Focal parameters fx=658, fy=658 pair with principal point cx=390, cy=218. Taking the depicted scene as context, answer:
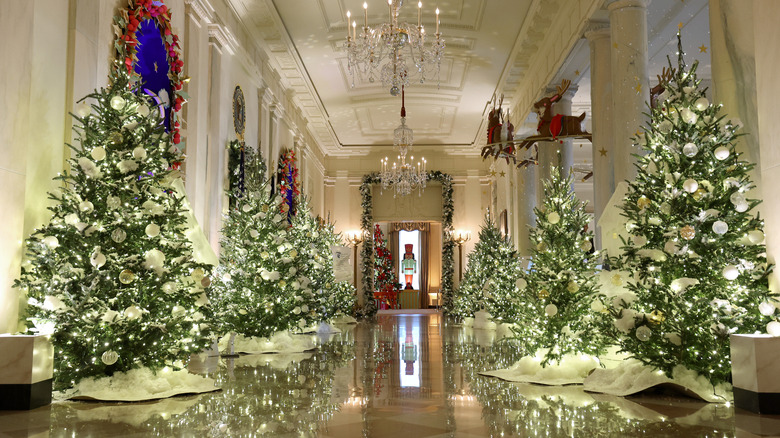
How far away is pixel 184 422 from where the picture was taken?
384cm

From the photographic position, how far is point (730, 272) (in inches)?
175

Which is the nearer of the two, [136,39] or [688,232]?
[688,232]

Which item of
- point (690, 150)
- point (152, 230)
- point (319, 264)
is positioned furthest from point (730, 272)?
point (319, 264)

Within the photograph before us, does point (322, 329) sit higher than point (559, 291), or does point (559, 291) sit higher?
point (559, 291)

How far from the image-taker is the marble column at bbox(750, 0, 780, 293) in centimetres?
457

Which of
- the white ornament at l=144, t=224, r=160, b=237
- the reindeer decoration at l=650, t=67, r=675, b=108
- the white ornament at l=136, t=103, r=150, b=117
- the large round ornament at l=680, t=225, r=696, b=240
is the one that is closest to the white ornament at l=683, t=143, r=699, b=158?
the large round ornament at l=680, t=225, r=696, b=240

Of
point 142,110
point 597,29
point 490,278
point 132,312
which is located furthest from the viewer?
point 490,278

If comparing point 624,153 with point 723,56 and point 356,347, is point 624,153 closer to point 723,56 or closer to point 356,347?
point 723,56

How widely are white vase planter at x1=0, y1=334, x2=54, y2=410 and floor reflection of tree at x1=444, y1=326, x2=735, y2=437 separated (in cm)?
278

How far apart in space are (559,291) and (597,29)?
4568mm

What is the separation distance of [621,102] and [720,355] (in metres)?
4.07

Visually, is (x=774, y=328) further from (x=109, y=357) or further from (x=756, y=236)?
(x=109, y=357)

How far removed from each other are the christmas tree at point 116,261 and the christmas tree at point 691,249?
344 cm

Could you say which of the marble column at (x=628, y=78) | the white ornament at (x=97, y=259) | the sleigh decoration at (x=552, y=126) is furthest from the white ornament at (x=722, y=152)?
the sleigh decoration at (x=552, y=126)
